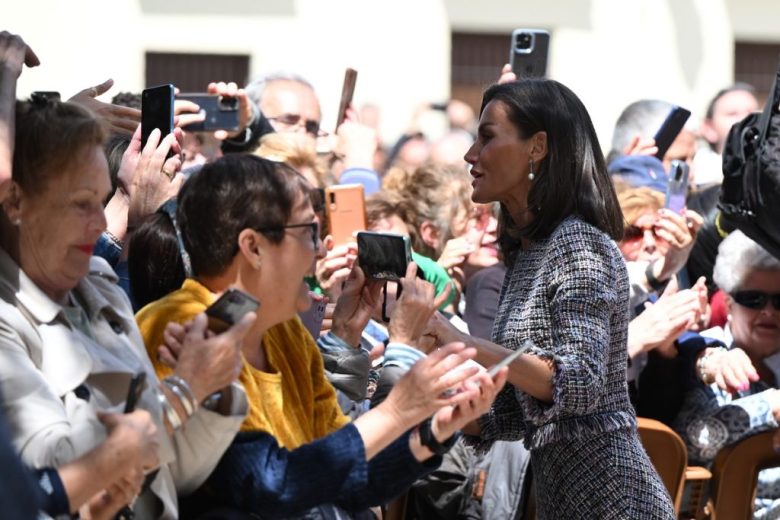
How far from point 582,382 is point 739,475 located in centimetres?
178

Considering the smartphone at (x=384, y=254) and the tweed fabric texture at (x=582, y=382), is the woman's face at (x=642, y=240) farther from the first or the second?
the smartphone at (x=384, y=254)

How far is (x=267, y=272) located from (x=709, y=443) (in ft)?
8.61

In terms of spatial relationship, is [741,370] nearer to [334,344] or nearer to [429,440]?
[334,344]

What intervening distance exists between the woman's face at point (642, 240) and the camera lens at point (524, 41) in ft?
2.73

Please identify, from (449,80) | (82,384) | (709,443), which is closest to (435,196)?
(709,443)

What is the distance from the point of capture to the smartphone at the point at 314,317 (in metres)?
4.62

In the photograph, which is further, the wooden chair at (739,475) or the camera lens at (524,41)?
the camera lens at (524,41)

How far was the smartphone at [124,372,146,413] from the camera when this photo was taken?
2.79 metres

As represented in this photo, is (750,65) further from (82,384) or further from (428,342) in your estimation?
(82,384)

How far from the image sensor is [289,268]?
344 cm

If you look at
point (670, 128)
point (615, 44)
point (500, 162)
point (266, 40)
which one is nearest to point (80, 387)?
point (500, 162)

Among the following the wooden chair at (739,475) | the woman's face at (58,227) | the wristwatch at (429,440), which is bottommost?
the wooden chair at (739,475)

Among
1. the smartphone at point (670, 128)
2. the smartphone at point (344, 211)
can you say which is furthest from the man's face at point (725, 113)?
the smartphone at point (344, 211)

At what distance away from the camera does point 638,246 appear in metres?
6.24
